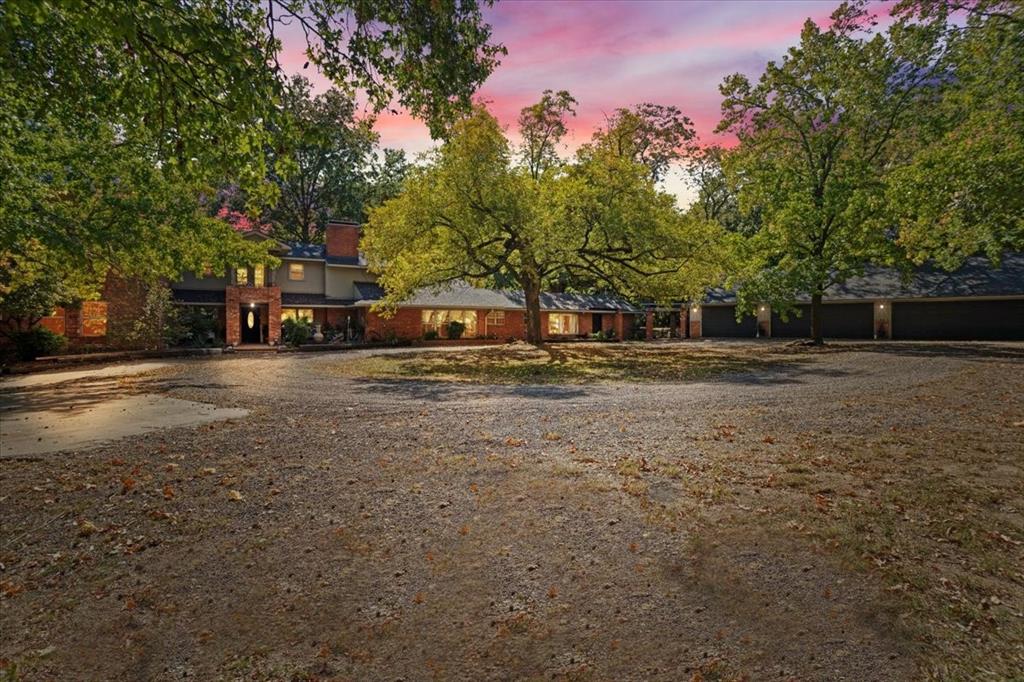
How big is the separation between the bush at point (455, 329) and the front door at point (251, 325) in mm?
11525

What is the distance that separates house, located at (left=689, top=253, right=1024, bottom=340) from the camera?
1275 inches

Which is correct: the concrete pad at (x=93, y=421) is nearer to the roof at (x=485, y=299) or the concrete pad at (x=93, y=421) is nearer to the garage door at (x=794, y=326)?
the roof at (x=485, y=299)

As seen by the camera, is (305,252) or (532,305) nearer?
(532,305)

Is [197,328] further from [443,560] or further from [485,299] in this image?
[443,560]

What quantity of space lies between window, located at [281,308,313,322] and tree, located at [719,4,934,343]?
25.9m

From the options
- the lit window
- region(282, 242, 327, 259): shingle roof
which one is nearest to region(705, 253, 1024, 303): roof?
region(282, 242, 327, 259): shingle roof

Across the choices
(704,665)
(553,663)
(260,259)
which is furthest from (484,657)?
(260,259)

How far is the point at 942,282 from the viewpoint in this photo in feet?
112

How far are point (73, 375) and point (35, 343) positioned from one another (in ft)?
21.3

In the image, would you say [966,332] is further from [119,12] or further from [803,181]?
[119,12]

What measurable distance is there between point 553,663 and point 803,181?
3084 centimetres

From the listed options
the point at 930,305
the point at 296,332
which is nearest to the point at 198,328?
the point at 296,332

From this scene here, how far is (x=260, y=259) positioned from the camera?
21594 mm

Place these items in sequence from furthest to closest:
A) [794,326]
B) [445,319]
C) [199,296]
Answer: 1. [794,326]
2. [445,319]
3. [199,296]
